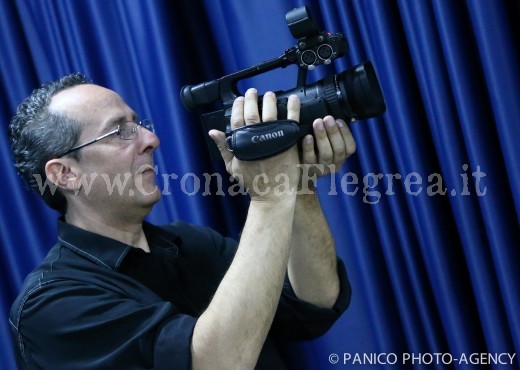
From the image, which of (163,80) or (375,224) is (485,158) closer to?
(375,224)

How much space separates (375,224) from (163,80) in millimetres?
615

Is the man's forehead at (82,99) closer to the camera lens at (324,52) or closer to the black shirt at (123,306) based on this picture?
the black shirt at (123,306)

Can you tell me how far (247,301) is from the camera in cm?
83

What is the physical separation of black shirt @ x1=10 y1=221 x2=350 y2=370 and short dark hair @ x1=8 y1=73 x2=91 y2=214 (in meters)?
0.12

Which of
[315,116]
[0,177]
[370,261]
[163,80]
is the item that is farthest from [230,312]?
[0,177]

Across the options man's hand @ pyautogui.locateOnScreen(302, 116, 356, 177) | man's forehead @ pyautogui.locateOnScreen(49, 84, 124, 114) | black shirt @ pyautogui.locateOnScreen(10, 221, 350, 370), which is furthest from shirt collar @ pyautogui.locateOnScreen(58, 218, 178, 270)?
man's hand @ pyautogui.locateOnScreen(302, 116, 356, 177)

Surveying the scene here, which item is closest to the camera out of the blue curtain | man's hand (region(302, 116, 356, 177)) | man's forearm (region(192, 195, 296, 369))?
man's forearm (region(192, 195, 296, 369))

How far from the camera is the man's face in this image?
3.51 ft

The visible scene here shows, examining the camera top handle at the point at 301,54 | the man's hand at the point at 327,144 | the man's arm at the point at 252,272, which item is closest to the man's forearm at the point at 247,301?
the man's arm at the point at 252,272

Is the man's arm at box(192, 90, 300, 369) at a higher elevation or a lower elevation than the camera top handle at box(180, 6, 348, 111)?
lower

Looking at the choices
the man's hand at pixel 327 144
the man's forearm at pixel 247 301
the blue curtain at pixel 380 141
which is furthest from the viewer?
the blue curtain at pixel 380 141

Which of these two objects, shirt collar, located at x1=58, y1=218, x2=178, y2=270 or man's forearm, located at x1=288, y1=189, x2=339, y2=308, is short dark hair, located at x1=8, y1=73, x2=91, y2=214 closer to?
shirt collar, located at x1=58, y1=218, x2=178, y2=270
